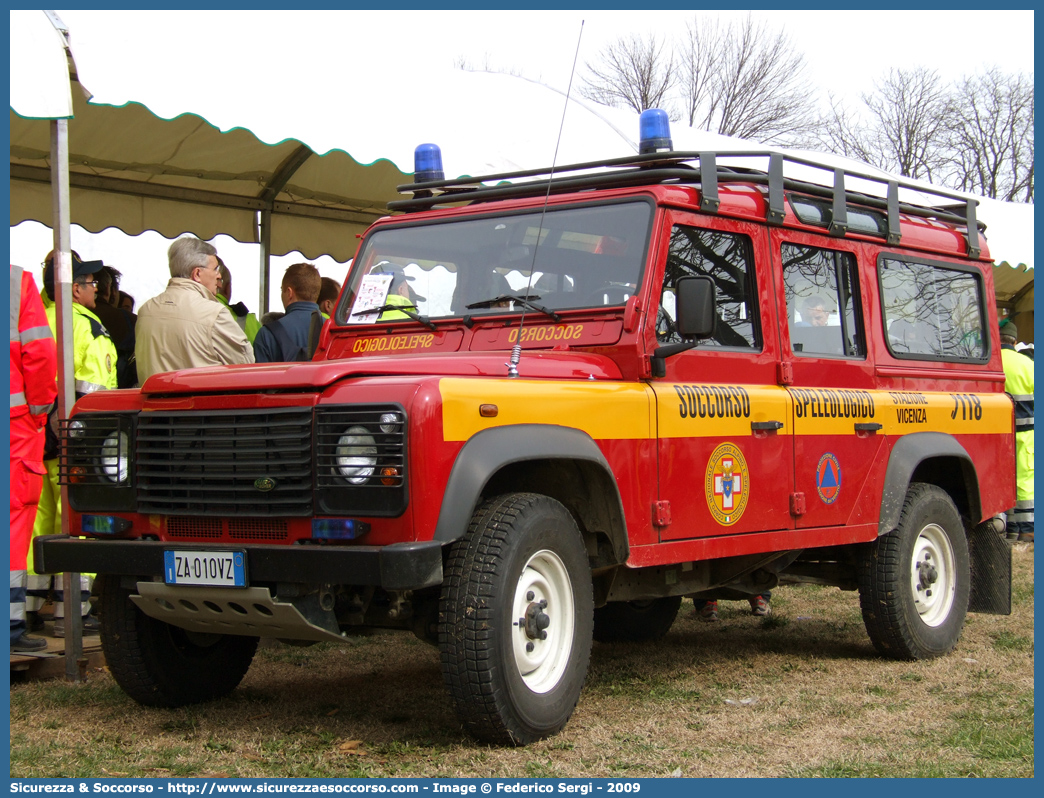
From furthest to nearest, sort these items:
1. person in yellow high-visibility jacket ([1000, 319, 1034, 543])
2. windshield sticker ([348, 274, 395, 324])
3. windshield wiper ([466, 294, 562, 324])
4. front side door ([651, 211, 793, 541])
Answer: person in yellow high-visibility jacket ([1000, 319, 1034, 543]) < windshield sticker ([348, 274, 395, 324]) < windshield wiper ([466, 294, 562, 324]) < front side door ([651, 211, 793, 541])

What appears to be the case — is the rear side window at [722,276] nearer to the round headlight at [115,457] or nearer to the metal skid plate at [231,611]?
the metal skid plate at [231,611]

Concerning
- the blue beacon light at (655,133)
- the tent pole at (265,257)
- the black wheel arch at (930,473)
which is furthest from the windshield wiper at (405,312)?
the tent pole at (265,257)

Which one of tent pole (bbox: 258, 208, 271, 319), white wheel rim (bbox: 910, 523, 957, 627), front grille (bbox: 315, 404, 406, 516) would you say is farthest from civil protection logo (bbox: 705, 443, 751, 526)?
tent pole (bbox: 258, 208, 271, 319)

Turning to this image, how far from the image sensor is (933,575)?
6.48 m

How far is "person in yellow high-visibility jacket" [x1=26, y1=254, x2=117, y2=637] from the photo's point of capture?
6309 millimetres

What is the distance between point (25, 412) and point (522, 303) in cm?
260

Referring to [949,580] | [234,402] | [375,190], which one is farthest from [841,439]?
[375,190]

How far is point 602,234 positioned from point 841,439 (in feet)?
5.60

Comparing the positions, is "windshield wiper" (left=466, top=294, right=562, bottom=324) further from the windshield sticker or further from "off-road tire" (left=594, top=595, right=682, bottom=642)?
"off-road tire" (left=594, top=595, right=682, bottom=642)

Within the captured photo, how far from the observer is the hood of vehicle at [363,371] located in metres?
4.10

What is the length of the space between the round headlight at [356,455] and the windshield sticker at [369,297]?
5.77ft

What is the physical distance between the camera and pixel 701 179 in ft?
17.6

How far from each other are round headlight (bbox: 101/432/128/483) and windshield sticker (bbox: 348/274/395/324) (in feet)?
4.93
